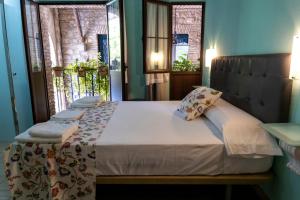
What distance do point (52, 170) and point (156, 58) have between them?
283cm

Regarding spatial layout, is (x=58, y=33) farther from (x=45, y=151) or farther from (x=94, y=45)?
(x=45, y=151)

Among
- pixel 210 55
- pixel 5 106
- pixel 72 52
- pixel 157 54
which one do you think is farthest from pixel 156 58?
pixel 72 52

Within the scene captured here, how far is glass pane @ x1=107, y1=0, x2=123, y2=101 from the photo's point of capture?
397 cm

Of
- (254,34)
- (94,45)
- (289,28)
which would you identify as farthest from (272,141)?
(94,45)

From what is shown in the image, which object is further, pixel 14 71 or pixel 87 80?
pixel 87 80

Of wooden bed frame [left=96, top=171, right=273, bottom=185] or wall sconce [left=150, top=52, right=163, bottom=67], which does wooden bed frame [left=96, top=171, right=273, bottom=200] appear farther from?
wall sconce [left=150, top=52, right=163, bottom=67]

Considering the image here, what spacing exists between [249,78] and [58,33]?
633 centimetres

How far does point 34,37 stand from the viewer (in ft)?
12.7

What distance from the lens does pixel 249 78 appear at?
2133mm

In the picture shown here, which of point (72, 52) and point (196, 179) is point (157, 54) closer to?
point (196, 179)

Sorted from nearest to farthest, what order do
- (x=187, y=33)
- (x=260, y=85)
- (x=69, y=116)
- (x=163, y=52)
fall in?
1. (x=260, y=85)
2. (x=69, y=116)
3. (x=163, y=52)
4. (x=187, y=33)

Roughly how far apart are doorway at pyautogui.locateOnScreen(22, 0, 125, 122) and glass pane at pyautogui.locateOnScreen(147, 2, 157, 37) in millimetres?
452

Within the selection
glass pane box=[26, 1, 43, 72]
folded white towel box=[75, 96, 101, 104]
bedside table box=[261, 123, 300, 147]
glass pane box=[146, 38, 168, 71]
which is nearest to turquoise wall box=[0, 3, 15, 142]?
glass pane box=[26, 1, 43, 72]

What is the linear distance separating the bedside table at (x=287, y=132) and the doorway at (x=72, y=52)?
2.59 metres
